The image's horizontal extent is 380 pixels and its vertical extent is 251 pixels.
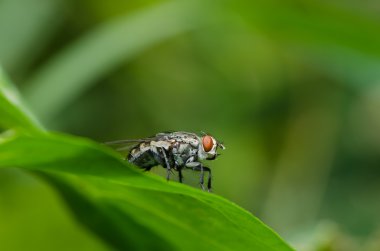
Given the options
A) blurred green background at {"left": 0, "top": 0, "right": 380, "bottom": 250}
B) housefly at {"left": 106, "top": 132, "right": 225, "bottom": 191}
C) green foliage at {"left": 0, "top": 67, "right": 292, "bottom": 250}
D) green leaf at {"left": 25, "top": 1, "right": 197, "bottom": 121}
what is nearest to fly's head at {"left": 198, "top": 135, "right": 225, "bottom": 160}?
housefly at {"left": 106, "top": 132, "right": 225, "bottom": 191}

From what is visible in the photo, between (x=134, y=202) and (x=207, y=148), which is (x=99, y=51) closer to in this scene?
(x=207, y=148)

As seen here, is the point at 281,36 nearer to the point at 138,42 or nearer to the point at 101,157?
the point at 138,42

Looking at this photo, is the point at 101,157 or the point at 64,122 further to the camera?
the point at 64,122

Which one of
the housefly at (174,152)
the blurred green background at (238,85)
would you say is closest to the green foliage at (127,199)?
the housefly at (174,152)

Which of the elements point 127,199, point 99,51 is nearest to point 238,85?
point 99,51

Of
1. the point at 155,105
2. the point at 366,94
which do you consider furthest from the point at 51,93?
the point at 366,94

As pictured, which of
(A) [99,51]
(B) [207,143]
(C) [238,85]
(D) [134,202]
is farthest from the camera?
(C) [238,85]
